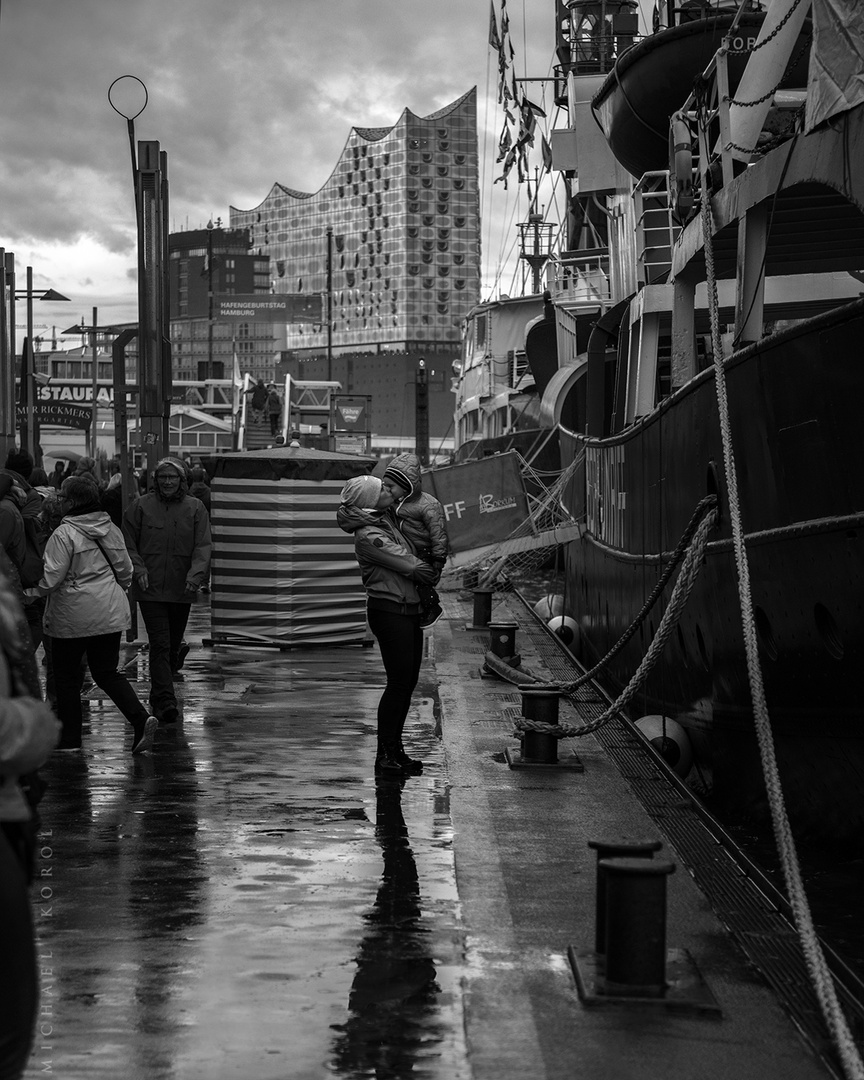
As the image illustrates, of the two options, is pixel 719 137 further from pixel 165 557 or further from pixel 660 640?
pixel 165 557

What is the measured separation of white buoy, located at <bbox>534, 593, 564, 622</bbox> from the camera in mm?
21781

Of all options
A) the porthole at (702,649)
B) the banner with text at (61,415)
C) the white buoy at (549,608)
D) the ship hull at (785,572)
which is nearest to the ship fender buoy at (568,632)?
the white buoy at (549,608)

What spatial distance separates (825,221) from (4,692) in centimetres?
743

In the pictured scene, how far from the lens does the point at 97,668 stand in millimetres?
9438

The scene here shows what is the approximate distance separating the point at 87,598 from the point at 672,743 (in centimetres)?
399

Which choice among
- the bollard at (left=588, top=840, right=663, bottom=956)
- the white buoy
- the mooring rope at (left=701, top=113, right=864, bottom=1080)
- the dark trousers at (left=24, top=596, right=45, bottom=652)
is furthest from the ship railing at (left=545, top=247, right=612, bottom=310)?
the bollard at (left=588, top=840, right=663, bottom=956)

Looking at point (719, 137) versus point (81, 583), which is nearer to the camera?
point (81, 583)

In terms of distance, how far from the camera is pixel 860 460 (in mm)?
7105

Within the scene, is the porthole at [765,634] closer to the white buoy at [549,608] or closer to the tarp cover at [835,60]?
the tarp cover at [835,60]

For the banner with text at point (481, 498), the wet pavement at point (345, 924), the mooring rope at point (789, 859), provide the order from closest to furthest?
1. the mooring rope at point (789, 859)
2. the wet pavement at point (345, 924)
3. the banner with text at point (481, 498)

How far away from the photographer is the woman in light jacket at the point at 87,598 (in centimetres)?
926

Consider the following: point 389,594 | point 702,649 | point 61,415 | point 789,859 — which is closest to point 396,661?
point 389,594

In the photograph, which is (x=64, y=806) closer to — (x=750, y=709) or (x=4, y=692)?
(x=750, y=709)

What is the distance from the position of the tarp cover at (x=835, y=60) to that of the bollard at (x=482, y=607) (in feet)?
35.9
